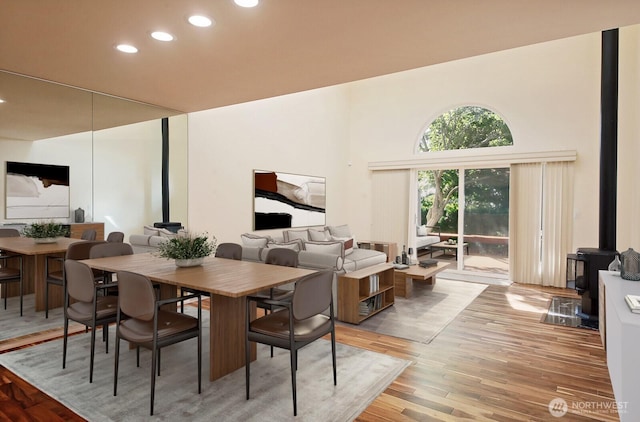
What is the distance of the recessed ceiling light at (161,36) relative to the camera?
2902 millimetres

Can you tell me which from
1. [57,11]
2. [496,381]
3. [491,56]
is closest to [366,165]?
[491,56]

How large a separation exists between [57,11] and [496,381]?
13.6 ft

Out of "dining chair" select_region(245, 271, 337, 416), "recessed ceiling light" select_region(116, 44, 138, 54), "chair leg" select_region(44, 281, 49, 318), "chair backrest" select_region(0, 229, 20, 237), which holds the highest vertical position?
"recessed ceiling light" select_region(116, 44, 138, 54)

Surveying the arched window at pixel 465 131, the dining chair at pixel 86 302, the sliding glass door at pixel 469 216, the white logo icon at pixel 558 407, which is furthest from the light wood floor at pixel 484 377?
the arched window at pixel 465 131

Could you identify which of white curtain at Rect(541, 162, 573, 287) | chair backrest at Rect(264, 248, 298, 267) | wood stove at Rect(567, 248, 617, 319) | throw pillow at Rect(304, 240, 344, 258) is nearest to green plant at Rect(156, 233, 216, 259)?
chair backrest at Rect(264, 248, 298, 267)

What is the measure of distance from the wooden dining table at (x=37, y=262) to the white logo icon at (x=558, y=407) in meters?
4.57

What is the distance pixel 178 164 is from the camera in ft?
18.9

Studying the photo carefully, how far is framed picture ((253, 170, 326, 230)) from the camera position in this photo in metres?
6.97

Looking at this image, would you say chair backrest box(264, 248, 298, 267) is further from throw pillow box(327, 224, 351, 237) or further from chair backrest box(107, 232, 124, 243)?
throw pillow box(327, 224, 351, 237)

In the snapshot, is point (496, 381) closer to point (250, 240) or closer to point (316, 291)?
point (316, 291)

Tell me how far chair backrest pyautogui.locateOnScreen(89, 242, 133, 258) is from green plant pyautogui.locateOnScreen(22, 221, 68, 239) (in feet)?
3.45

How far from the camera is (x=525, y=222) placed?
682 cm

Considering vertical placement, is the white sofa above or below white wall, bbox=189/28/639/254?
below

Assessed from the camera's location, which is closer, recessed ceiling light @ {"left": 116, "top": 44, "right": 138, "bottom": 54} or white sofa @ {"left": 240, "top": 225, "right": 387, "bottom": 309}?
recessed ceiling light @ {"left": 116, "top": 44, "right": 138, "bottom": 54}
